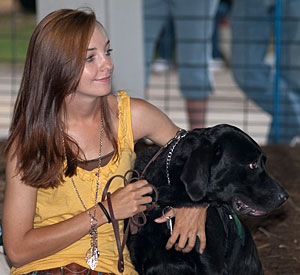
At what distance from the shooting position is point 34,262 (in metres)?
2.34

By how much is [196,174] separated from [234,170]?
168 mm

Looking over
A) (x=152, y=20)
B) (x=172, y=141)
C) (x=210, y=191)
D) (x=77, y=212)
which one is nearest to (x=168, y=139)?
(x=172, y=141)

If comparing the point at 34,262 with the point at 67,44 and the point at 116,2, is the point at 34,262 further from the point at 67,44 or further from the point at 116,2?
the point at 116,2

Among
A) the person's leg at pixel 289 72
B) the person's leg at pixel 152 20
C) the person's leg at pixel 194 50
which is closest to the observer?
the person's leg at pixel 194 50

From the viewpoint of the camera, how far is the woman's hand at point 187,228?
228 cm

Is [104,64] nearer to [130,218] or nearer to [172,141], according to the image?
[172,141]

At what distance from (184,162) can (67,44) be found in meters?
0.56

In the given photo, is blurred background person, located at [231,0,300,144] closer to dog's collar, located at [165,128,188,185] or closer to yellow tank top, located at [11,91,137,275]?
dog's collar, located at [165,128,188,185]

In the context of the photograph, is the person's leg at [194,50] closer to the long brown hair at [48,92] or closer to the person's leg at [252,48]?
the person's leg at [252,48]

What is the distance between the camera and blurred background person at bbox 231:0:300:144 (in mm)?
5117

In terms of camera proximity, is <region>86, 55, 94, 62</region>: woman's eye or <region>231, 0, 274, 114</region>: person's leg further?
<region>231, 0, 274, 114</region>: person's leg

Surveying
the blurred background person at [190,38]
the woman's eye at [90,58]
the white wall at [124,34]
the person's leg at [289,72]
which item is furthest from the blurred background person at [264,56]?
the woman's eye at [90,58]

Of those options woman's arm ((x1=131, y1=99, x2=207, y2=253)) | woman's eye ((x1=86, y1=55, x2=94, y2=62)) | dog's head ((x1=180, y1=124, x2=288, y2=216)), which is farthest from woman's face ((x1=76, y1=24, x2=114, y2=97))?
dog's head ((x1=180, y1=124, x2=288, y2=216))

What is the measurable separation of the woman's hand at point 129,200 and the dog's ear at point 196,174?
0.48 feet
